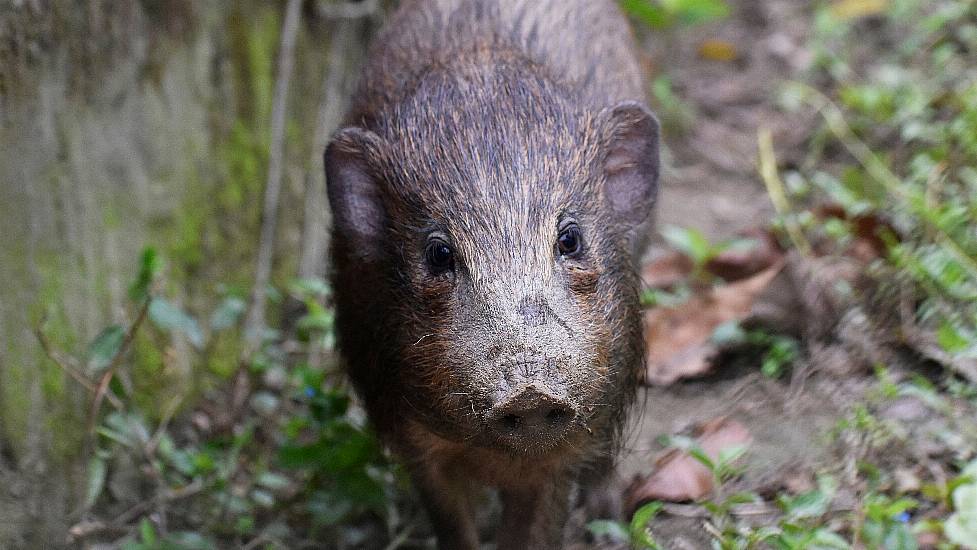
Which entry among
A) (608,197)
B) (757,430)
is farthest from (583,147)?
(757,430)

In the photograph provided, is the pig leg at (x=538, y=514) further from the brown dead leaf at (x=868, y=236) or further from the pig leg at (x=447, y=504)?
the brown dead leaf at (x=868, y=236)

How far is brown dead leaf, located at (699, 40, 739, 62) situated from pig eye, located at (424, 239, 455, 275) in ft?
17.0

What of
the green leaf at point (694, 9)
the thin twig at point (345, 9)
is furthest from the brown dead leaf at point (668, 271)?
the thin twig at point (345, 9)

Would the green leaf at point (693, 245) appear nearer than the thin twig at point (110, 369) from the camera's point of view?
No

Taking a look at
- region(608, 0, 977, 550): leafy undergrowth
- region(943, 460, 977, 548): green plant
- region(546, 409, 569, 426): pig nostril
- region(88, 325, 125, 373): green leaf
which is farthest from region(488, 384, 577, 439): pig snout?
region(88, 325, 125, 373): green leaf

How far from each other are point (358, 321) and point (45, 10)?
1713mm

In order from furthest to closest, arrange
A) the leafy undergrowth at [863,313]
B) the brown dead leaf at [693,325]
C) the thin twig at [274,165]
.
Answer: the thin twig at [274,165], the brown dead leaf at [693,325], the leafy undergrowth at [863,313]

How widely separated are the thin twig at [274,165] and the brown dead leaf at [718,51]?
126 inches

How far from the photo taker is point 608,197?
169 inches

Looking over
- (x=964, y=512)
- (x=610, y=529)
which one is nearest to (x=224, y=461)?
(x=610, y=529)

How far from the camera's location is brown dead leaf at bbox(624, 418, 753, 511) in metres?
4.58

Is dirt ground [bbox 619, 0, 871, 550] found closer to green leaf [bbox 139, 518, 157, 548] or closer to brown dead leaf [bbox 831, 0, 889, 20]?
brown dead leaf [bbox 831, 0, 889, 20]

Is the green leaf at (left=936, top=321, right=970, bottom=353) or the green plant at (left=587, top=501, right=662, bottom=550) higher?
the green leaf at (left=936, top=321, right=970, bottom=353)

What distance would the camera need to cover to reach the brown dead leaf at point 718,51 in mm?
8515
